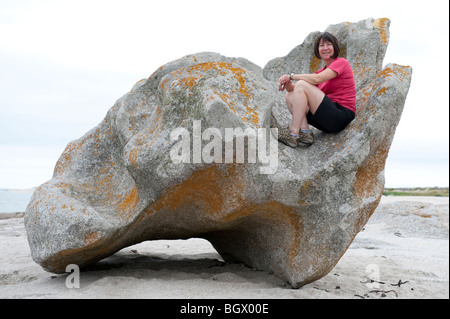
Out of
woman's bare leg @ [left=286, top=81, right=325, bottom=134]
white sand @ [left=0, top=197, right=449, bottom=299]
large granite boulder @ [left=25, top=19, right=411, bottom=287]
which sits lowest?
white sand @ [left=0, top=197, right=449, bottom=299]

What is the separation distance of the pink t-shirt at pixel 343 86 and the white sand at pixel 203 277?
2521 millimetres

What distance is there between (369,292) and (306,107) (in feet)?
9.12

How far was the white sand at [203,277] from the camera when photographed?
505 centimetres

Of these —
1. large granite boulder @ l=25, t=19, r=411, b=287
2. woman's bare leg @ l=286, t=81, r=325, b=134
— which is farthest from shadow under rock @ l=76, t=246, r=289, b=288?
woman's bare leg @ l=286, t=81, r=325, b=134

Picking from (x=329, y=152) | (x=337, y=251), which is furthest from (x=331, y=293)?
(x=329, y=152)

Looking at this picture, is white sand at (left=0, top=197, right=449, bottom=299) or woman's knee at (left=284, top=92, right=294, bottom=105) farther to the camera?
woman's knee at (left=284, top=92, right=294, bottom=105)

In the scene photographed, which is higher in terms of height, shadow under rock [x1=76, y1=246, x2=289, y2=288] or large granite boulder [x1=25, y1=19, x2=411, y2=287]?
large granite boulder [x1=25, y1=19, x2=411, y2=287]

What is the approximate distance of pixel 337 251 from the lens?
5.13 metres

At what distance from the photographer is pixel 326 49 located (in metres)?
5.50

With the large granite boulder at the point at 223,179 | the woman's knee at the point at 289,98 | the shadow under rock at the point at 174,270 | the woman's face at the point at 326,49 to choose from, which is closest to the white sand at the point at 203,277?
the shadow under rock at the point at 174,270

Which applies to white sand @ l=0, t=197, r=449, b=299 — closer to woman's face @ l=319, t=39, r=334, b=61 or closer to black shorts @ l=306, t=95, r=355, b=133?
black shorts @ l=306, t=95, r=355, b=133

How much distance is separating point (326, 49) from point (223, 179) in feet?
7.57

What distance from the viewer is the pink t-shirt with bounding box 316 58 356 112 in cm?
532

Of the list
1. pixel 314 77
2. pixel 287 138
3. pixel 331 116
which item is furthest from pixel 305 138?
pixel 314 77
